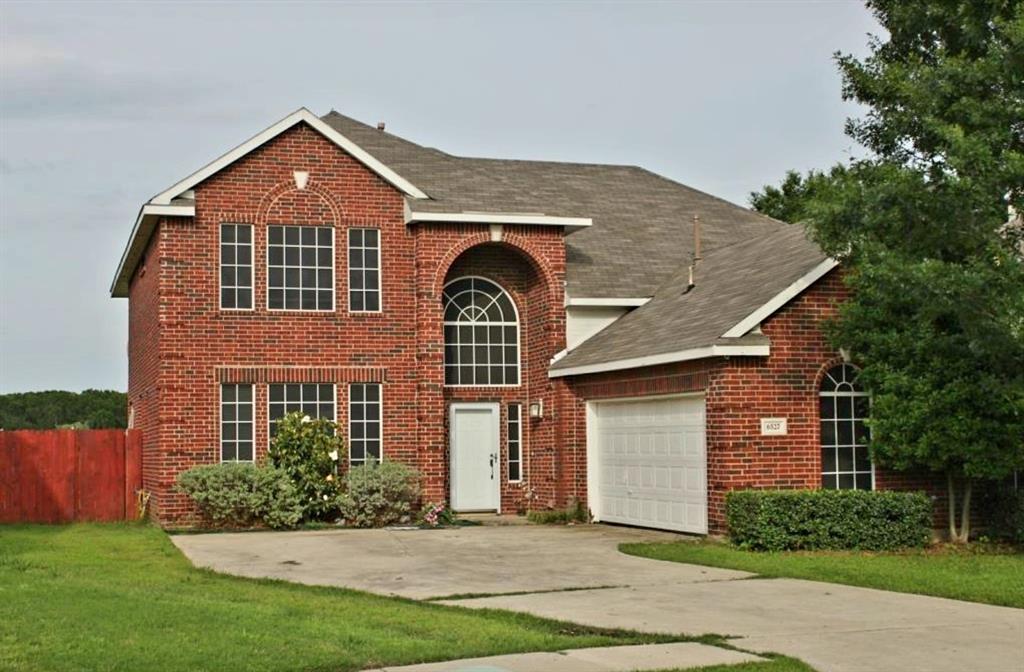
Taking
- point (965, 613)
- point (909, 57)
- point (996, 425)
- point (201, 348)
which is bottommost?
point (965, 613)

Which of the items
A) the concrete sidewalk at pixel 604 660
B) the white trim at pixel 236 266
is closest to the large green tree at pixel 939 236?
the concrete sidewalk at pixel 604 660

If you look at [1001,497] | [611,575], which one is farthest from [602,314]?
[611,575]

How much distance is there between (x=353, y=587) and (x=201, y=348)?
9716 mm

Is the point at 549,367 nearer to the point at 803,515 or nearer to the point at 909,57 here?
the point at 803,515

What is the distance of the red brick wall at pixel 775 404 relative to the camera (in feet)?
63.1

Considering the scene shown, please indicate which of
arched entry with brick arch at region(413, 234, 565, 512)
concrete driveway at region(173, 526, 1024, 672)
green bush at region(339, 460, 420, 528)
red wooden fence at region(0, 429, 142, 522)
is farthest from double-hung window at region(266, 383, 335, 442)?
red wooden fence at region(0, 429, 142, 522)

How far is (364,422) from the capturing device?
965 inches

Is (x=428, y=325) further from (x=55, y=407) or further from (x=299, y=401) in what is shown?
(x=55, y=407)

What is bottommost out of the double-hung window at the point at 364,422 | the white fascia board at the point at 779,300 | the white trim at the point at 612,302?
the double-hung window at the point at 364,422

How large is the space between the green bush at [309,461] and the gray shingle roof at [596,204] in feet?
14.9

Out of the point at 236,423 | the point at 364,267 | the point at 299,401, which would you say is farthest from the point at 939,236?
the point at 236,423

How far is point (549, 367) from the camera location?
2491 cm

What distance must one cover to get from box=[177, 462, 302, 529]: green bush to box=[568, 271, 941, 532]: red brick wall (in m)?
7.43

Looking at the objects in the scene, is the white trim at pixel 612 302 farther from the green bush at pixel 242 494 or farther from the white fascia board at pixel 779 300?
the green bush at pixel 242 494
